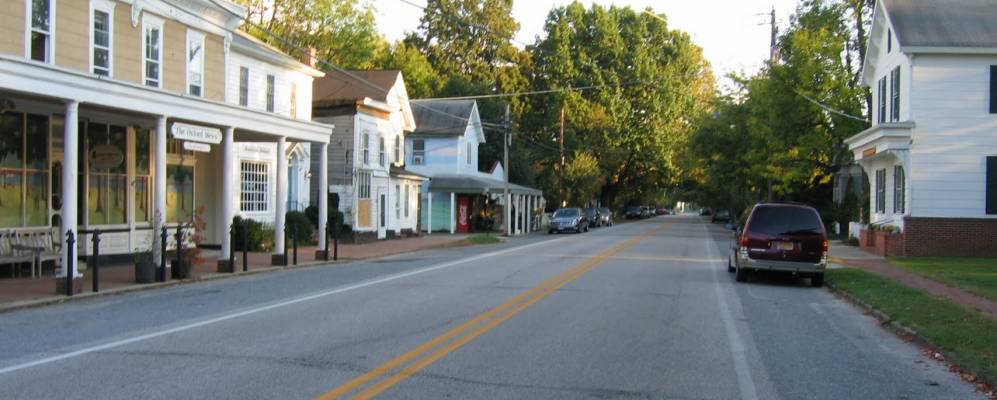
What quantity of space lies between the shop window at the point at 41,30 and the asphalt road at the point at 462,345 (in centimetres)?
516

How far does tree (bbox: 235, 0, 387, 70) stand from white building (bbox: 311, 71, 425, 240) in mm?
11398

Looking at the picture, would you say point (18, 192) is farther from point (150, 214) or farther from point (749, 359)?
point (749, 359)

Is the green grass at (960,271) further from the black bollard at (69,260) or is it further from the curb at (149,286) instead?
the black bollard at (69,260)

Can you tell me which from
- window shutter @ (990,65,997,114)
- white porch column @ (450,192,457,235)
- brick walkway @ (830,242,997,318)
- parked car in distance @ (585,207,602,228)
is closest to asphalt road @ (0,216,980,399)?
brick walkway @ (830,242,997,318)

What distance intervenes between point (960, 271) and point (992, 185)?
735 cm

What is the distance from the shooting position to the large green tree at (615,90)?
2586 inches

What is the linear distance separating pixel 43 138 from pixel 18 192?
136 centimetres

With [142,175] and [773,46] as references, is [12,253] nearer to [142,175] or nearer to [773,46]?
[142,175]

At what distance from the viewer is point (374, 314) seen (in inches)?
458

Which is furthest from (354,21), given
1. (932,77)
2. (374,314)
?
(374,314)

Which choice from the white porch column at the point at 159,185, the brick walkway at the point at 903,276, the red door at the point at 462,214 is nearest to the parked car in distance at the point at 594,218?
the red door at the point at 462,214

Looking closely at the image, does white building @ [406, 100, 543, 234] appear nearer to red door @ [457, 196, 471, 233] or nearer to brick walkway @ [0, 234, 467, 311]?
red door @ [457, 196, 471, 233]

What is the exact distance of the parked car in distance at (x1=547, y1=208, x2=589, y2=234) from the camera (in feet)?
156

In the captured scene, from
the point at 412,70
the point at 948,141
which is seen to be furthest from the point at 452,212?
the point at 948,141
